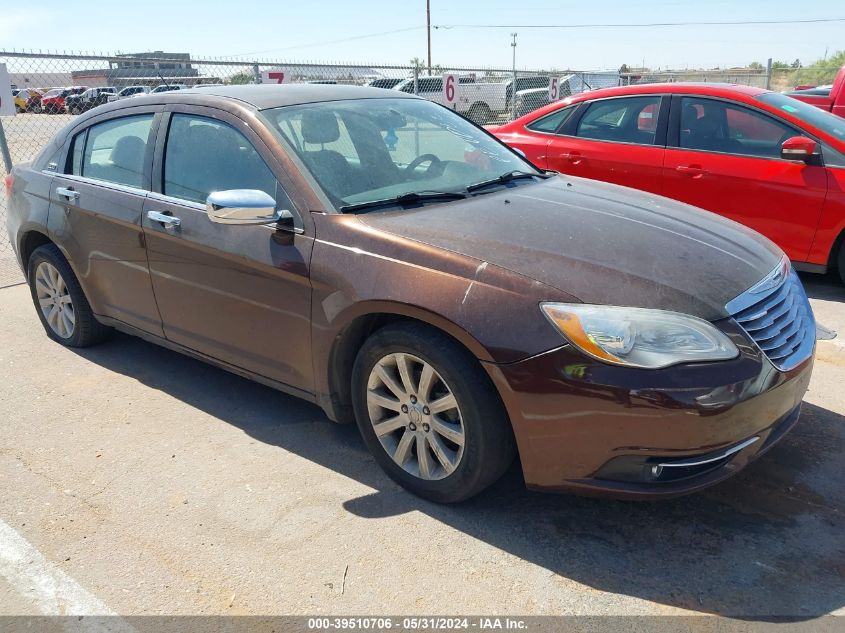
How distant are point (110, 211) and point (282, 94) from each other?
3.98ft

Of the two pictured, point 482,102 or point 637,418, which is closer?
point 637,418

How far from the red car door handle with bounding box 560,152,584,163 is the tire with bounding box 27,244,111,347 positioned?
13.6ft

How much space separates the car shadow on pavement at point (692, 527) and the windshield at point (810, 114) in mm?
2981

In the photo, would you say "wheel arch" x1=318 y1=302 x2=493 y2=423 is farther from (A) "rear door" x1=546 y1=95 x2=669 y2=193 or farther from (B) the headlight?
(A) "rear door" x1=546 y1=95 x2=669 y2=193

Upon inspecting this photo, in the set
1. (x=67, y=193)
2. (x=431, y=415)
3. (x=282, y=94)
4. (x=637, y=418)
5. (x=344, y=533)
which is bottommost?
(x=344, y=533)

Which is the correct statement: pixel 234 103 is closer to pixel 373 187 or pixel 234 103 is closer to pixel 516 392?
pixel 373 187

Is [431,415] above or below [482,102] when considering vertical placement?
below

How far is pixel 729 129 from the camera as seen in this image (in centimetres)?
603

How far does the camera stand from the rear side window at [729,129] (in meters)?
5.83

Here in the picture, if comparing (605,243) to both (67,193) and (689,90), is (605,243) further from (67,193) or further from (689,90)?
(689,90)

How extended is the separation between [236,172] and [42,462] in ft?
5.52

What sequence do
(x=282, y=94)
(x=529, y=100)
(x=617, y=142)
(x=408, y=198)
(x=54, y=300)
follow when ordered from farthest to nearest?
1. (x=529, y=100)
2. (x=617, y=142)
3. (x=54, y=300)
4. (x=282, y=94)
5. (x=408, y=198)

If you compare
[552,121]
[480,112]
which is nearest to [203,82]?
[552,121]

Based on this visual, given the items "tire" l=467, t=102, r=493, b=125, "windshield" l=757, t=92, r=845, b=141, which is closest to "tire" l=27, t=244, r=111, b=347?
"windshield" l=757, t=92, r=845, b=141
